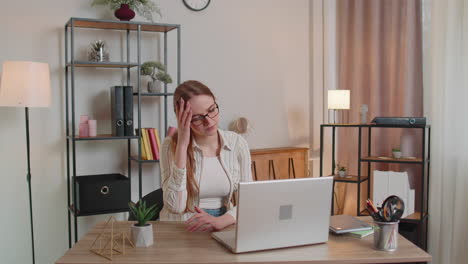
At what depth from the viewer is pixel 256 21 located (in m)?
4.23

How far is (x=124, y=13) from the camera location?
3379mm

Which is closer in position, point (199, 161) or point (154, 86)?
point (199, 161)

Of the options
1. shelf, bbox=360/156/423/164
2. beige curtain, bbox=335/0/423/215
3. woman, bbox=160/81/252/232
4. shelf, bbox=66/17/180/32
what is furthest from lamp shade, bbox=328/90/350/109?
woman, bbox=160/81/252/232

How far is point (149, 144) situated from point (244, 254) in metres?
1.98

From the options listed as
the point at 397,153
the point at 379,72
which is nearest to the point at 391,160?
the point at 397,153

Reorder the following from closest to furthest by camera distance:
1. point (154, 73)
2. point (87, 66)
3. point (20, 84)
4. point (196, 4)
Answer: point (20, 84) < point (87, 66) < point (154, 73) < point (196, 4)

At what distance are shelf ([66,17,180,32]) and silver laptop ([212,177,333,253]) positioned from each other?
2041mm

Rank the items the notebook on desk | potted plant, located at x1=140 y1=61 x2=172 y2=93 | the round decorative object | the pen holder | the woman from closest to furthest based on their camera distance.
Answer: the pen holder < the notebook on desk < the woman < potted plant, located at x1=140 y1=61 x2=172 y2=93 < the round decorative object

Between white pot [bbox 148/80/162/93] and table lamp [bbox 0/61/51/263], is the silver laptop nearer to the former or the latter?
table lamp [bbox 0/61/51/263]

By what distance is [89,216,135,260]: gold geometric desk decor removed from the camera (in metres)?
1.72

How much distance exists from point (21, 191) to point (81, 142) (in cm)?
53

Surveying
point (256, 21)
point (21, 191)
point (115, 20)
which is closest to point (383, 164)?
point (256, 21)

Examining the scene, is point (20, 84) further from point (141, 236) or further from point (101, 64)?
point (141, 236)

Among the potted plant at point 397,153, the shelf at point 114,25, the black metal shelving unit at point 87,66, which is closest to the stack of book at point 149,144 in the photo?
the black metal shelving unit at point 87,66
